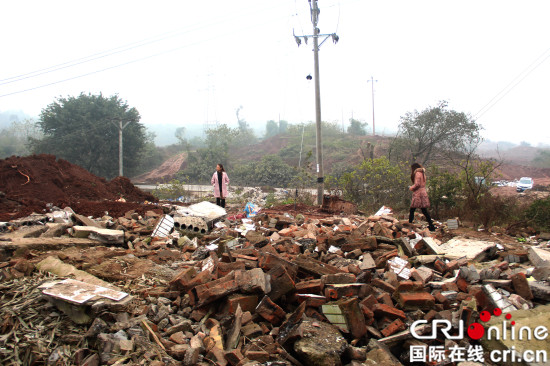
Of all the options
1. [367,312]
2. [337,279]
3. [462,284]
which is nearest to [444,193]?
[462,284]

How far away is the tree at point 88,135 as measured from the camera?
28797 millimetres

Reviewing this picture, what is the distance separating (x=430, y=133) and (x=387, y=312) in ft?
68.1

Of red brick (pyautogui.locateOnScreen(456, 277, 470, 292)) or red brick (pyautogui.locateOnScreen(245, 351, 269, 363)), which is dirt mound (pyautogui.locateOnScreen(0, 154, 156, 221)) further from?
red brick (pyautogui.locateOnScreen(456, 277, 470, 292))

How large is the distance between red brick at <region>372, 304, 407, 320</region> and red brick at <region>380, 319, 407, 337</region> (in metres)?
0.13

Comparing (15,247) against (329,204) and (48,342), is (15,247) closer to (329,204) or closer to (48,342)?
(48,342)

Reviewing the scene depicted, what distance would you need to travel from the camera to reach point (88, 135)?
2898cm

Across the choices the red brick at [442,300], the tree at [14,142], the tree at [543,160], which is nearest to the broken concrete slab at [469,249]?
the red brick at [442,300]

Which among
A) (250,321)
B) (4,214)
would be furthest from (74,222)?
(250,321)

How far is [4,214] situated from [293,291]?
7695 millimetres

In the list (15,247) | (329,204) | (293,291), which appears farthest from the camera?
(329,204)

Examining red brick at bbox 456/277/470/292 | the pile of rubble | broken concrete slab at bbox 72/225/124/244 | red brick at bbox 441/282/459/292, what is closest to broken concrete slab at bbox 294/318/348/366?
the pile of rubble

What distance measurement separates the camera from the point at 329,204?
1114 centimetres

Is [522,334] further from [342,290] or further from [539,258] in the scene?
[539,258]

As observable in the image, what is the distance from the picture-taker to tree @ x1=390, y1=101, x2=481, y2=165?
21.5 m
